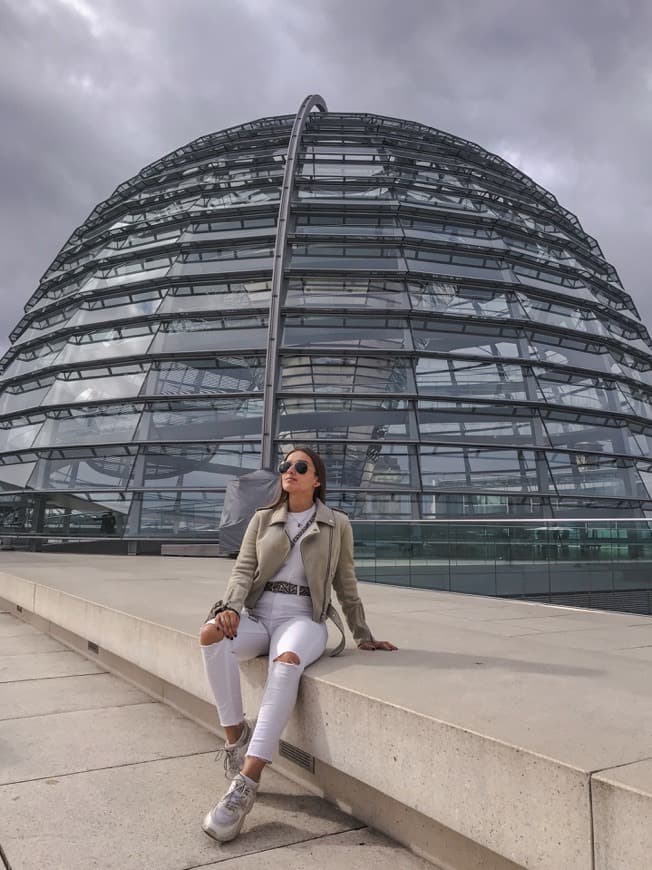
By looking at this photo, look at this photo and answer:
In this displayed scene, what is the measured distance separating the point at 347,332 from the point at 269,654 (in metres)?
14.0

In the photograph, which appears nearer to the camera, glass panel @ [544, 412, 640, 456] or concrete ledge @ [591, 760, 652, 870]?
concrete ledge @ [591, 760, 652, 870]

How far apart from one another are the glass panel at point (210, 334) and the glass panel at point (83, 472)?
2904 mm

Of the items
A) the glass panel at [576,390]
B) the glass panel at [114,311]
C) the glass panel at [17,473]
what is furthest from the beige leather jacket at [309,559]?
the glass panel at [17,473]

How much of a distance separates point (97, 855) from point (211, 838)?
17.2 inches

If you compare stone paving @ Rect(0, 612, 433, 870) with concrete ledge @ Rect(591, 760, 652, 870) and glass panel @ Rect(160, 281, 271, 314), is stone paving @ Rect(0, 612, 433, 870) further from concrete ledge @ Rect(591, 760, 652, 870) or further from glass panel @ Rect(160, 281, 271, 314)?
glass panel @ Rect(160, 281, 271, 314)

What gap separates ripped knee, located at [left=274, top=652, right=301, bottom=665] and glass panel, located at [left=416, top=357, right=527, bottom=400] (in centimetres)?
1330

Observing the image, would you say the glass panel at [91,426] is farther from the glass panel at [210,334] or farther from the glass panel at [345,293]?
the glass panel at [345,293]

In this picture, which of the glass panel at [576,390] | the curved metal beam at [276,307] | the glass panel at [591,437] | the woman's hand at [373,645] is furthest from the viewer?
the glass panel at [576,390]

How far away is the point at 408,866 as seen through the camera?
2.77 metres

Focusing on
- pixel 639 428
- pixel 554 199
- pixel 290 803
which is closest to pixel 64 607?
pixel 290 803

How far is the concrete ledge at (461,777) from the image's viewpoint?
2.12m

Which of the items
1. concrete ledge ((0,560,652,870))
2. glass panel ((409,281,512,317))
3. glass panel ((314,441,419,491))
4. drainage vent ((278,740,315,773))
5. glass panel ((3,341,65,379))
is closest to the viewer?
concrete ledge ((0,560,652,870))

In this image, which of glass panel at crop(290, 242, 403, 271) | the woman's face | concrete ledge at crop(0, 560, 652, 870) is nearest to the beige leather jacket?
the woman's face

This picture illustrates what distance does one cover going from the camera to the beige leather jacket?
3.93 m
